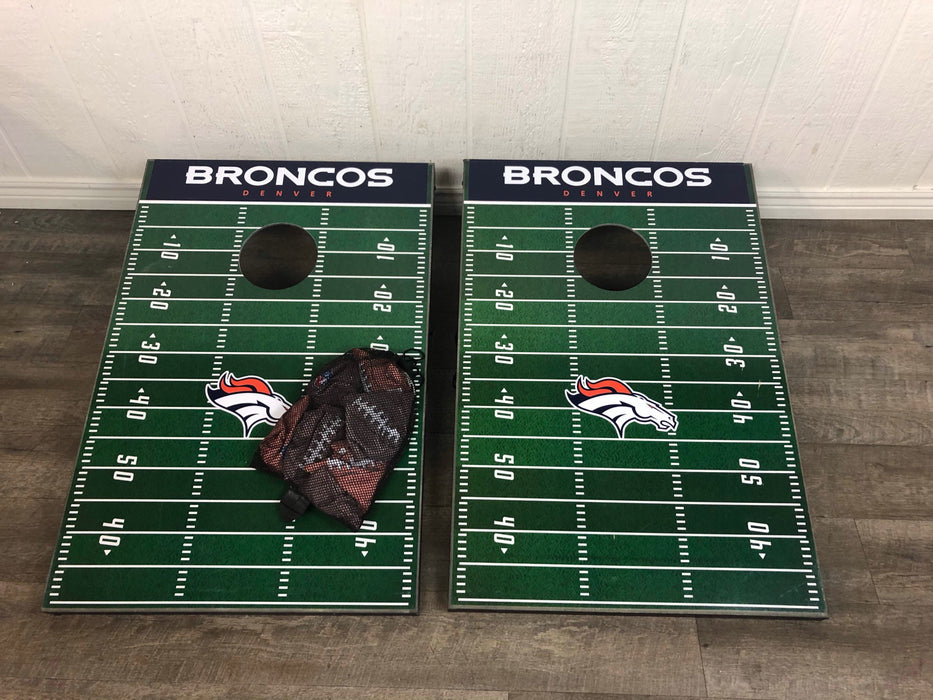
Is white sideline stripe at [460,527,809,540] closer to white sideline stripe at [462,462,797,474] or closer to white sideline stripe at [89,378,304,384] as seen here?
white sideline stripe at [462,462,797,474]

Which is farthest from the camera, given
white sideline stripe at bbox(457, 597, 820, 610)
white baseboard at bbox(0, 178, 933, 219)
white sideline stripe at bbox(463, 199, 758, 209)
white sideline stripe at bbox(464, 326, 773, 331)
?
white baseboard at bbox(0, 178, 933, 219)

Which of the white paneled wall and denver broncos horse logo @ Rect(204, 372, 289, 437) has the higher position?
the white paneled wall

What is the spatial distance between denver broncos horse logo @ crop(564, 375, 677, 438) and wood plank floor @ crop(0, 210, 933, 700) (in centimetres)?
31

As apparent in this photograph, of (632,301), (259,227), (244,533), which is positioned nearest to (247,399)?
(244,533)

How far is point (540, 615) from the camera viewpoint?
1386 mm

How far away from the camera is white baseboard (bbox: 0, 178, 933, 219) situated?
6.00ft

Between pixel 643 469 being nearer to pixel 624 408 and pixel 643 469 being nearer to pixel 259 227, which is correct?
pixel 624 408

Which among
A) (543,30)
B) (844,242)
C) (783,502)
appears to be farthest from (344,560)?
(844,242)

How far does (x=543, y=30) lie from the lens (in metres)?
1.49

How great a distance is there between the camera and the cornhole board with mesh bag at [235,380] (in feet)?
4.43

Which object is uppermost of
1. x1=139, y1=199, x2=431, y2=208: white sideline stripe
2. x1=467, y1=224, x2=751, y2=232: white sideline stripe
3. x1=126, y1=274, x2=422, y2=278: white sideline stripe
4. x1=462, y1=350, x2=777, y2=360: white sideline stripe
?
x1=139, y1=199, x2=431, y2=208: white sideline stripe

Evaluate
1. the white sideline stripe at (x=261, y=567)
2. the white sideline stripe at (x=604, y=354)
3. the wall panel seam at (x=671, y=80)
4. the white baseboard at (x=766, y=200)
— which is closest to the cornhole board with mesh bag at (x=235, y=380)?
the white sideline stripe at (x=261, y=567)

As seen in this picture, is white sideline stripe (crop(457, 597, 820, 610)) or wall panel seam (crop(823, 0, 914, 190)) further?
wall panel seam (crop(823, 0, 914, 190))

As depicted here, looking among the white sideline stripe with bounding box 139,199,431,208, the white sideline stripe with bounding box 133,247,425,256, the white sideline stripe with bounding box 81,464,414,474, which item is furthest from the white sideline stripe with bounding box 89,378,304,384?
the white sideline stripe with bounding box 139,199,431,208
